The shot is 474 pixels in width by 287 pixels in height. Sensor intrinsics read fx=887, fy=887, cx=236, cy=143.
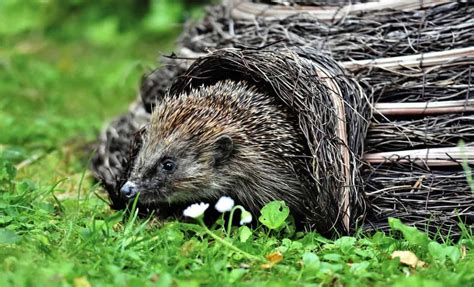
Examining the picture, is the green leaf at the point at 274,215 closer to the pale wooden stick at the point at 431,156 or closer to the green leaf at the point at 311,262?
the green leaf at the point at 311,262

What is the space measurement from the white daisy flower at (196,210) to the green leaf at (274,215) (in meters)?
0.30

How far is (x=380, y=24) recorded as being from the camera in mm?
5422

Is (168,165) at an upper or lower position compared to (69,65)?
upper

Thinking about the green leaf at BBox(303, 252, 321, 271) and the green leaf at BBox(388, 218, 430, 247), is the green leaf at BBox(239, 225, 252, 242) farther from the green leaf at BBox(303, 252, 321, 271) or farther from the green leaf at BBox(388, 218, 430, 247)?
the green leaf at BBox(388, 218, 430, 247)

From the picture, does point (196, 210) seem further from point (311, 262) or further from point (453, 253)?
point (453, 253)

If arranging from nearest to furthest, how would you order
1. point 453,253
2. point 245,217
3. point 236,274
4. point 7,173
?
point 236,274, point 453,253, point 245,217, point 7,173

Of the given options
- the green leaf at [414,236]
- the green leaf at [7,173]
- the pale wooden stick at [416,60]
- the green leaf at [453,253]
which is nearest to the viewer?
the green leaf at [453,253]

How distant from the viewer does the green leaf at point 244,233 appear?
4.42 meters

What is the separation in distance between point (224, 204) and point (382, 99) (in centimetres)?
119

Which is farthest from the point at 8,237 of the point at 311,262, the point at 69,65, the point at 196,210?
the point at 69,65

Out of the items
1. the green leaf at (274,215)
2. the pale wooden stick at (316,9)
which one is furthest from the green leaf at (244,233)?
the pale wooden stick at (316,9)

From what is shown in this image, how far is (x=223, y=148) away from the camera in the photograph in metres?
4.92

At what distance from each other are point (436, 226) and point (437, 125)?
59 cm

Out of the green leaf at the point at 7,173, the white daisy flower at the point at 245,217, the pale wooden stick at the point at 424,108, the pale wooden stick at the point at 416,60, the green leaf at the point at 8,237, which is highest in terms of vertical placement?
the pale wooden stick at the point at 416,60
